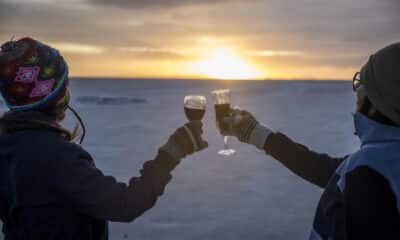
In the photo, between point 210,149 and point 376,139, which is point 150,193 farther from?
point 210,149

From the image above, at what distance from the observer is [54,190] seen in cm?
209

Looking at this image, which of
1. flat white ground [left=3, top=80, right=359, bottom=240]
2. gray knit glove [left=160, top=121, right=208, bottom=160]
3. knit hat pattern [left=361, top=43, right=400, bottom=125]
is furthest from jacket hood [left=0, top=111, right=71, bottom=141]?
flat white ground [left=3, top=80, right=359, bottom=240]

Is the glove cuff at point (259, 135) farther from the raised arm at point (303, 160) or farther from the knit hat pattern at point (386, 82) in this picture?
the knit hat pattern at point (386, 82)

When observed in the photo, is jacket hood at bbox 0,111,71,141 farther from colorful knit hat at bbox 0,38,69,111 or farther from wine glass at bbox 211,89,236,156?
wine glass at bbox 211,89,236,156

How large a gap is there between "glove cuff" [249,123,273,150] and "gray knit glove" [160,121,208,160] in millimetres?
658

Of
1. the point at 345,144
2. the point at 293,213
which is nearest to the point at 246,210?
the point at 293,213

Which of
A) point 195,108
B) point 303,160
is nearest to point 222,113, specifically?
point 195,108

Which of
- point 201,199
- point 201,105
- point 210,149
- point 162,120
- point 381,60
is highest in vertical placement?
point 381,60

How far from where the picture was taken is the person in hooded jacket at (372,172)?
1.81m

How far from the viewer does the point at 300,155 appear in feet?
9.87

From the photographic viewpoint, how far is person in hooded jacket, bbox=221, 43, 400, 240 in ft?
5.93

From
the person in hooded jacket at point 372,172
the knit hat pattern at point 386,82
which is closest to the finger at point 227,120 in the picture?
the person in hooded jacket at point 372,172

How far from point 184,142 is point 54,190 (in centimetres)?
67

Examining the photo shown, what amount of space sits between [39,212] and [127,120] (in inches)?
559
